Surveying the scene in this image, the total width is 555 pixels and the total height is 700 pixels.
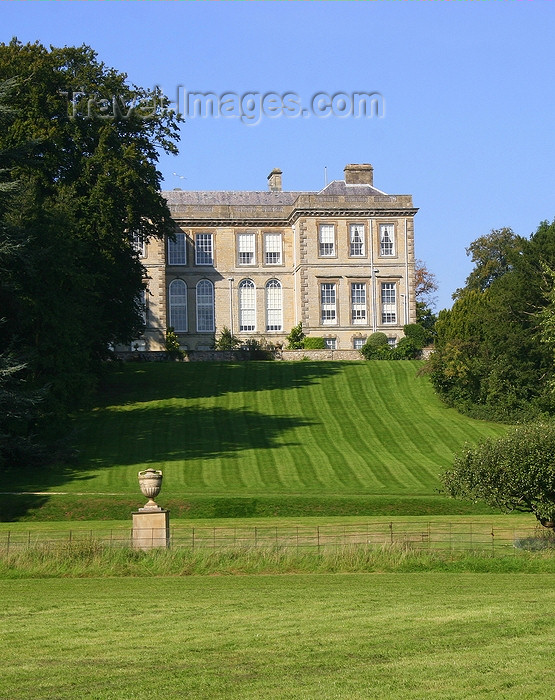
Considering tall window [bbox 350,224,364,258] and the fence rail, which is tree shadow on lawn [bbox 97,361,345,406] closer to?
tall window [bbox 350,224,364,258]

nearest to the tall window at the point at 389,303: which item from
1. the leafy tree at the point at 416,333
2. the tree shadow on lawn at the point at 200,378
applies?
the leafy tree at the point at 416,333

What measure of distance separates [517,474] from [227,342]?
50152mm

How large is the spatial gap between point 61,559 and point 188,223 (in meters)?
60.6

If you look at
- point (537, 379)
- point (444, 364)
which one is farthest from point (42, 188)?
point (537, 379)

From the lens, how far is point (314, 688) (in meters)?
10.9

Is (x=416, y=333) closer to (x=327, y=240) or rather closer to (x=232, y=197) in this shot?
(x=327, y=240)

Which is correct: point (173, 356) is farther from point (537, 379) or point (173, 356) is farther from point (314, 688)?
point (314, 688)

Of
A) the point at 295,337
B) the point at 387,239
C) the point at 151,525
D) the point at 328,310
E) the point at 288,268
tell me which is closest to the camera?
the point at 151,525

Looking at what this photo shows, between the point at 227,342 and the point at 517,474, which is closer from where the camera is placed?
the point at 517,474

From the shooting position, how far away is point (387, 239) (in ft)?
256

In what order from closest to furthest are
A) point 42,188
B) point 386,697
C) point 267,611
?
point 386,697 → point 267,611 → point 42,188

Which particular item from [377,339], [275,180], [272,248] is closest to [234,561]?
[377,339]

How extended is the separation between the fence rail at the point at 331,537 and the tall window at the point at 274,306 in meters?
53.4

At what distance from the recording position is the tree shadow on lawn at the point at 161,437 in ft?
135
